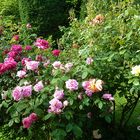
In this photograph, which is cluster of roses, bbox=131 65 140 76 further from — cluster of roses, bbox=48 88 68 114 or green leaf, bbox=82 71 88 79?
cluster of roses, bbox=48 88 68 114

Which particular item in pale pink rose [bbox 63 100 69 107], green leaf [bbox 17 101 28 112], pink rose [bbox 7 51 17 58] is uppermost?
pale pink rose [bbox 63 100 69 107]

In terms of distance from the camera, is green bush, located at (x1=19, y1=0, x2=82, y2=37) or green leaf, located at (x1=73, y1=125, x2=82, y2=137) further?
green bush, located at (x1=19, y1=0, x2=82, y2=37)

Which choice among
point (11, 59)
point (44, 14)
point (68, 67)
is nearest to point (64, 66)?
point (68, 67)

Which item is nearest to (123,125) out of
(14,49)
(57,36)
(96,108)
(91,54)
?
(96,108)

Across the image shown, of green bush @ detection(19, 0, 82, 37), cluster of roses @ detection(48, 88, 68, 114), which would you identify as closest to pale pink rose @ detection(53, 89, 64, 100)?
cluster of roses @ detection(48, 88, 68, 114)

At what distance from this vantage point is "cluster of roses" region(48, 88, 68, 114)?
13.2 ft

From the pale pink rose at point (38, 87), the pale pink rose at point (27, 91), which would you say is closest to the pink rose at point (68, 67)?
the pale pink rose at point (38, 87)

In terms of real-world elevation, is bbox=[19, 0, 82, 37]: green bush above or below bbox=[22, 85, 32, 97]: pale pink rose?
below

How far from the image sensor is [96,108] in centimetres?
457

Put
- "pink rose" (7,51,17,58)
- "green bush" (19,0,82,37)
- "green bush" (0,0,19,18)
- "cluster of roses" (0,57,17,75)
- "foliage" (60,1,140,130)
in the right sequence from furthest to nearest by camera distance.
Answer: "green bush" (0,0,19,18) → "green bush" (19,0,82,37) → "pink rose" (7,51,17,58) → "cluster of roses" (0,57,17,75) → "foliage" (60,1,140,130)

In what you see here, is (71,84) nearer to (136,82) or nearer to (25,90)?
(25,90)

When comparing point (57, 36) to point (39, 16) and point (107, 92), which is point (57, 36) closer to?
point (39, 16)

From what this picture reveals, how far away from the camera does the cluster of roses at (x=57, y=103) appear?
158 inches

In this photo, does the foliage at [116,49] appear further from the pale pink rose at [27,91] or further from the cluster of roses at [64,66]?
the pale pink rose at [27,91]
